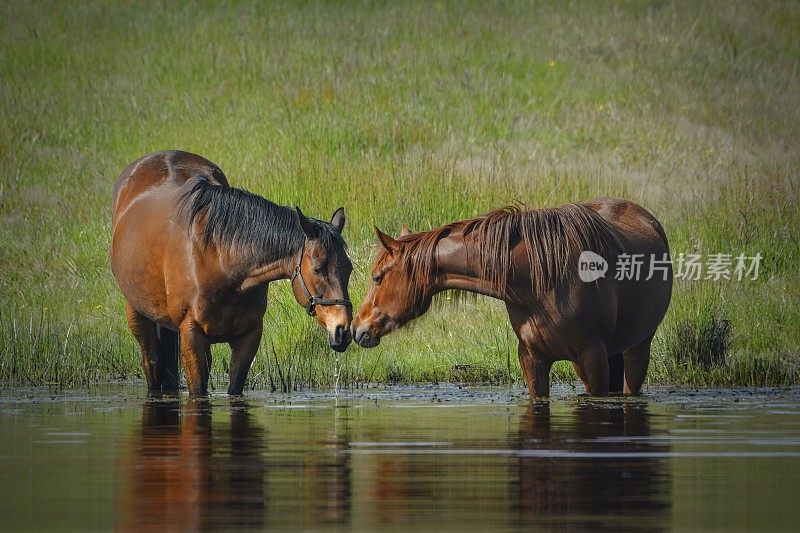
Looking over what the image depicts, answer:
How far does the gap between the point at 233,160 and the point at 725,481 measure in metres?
18.0

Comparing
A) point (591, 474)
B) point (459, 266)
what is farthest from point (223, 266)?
point (591, 474)

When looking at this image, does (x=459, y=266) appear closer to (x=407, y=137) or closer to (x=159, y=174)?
(x=159, y=174)

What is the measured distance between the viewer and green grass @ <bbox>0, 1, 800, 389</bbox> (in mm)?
15156

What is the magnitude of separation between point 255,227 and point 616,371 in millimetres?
3092

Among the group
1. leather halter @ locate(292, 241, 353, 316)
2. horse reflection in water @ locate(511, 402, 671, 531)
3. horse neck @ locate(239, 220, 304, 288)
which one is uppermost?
horse neck @ locate(239, 220, 304, 288)

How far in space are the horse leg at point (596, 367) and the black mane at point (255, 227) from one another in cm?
213

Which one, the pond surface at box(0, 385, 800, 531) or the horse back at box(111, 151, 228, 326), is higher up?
the horse back at box(111, 151, 228, 326)

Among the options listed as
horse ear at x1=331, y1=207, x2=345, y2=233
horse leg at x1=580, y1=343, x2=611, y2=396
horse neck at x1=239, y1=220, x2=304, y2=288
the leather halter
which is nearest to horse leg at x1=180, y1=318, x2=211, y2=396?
horse neck at x1=239, y1=220, x2=304, y2=288

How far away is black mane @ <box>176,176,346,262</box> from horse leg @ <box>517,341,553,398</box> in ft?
5.63

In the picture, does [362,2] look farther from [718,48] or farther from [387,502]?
[387,502]

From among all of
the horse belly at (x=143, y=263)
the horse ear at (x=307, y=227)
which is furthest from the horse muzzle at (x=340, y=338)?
the horse belly at (x=143, y=263)

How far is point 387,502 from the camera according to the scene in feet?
22.5

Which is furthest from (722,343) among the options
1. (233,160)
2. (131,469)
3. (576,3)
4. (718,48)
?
A: (576,3)

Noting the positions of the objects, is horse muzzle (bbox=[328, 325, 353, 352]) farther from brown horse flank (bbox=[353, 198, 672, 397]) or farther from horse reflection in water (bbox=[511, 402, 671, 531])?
horse reflection in water (bbox=[511, 402, 671, 531])
